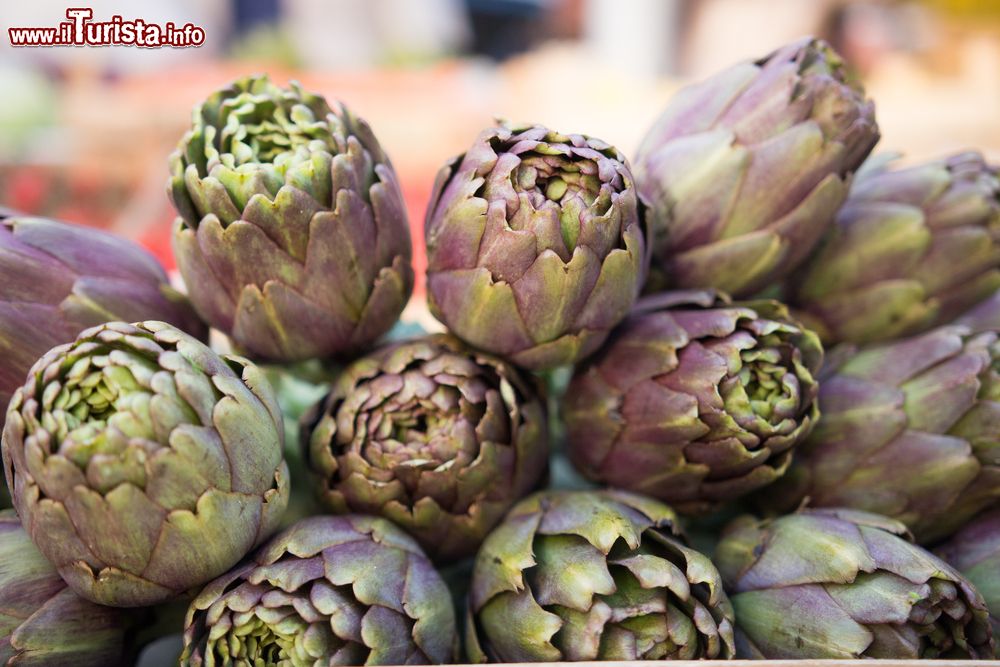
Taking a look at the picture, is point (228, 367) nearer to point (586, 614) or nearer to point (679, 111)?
point (586, 614)

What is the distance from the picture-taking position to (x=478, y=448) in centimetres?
84

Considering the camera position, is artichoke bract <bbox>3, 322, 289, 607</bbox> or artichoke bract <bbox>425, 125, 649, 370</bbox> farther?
artichoke bract <bbox>425, 125, 649, 370</bbox>

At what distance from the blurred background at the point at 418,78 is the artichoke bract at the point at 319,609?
1.24m

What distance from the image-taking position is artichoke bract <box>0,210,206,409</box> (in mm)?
826

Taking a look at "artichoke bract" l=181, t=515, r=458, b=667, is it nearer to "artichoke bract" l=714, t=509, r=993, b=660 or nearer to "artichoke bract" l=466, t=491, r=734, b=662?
"artichoke bract" l=466, t=491, r=734, b=662

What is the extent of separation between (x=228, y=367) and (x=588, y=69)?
2.67 meters

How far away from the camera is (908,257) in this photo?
1035mm

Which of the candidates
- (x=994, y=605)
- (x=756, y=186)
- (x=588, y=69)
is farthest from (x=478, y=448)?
(x=588, y=69)

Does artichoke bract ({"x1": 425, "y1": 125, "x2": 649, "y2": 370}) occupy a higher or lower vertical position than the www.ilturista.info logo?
lower

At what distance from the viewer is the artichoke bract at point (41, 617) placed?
0.76m

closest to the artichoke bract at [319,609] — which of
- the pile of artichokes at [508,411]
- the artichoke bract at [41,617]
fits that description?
the pile of artichokes at [508,411]

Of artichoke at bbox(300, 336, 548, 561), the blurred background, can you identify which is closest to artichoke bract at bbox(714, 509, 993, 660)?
artichoke at bbox(300, 336, 548, 561)

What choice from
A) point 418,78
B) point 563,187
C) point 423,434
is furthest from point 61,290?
point 418,78

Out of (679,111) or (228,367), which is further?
(679,111)
